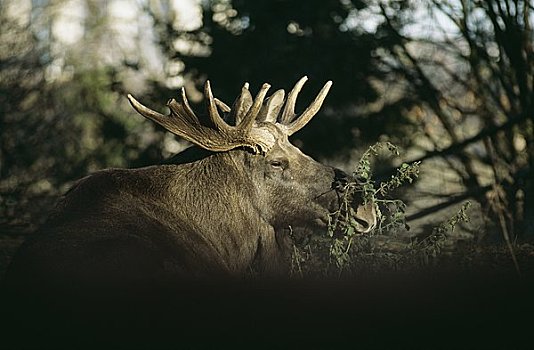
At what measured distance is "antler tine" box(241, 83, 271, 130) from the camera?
6406 millimetres

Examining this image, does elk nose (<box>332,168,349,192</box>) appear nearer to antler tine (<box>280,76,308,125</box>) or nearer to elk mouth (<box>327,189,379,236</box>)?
elk mouth (<box>327,189,379,236</box>)

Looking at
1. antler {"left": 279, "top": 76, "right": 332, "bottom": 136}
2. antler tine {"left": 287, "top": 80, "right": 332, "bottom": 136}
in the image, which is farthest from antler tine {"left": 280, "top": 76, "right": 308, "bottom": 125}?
antler tine {"left": 287, "top": 80, "right": 332, "bottom": 136}

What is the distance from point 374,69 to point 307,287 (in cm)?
985

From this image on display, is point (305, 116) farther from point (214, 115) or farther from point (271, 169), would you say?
point (214, 115)

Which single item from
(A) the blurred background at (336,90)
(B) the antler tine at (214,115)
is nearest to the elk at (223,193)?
(B) the antler tine at (214,115)

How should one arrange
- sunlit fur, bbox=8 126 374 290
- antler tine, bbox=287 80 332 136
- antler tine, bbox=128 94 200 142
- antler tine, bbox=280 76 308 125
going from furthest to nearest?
1. antler tine, bbox=280 76 308 125
2. antler tine, bbox=287 80 332 136
3. antler tine, bbox=128 94 200 142
4. sunlit fur, bbox=8 126 374 290

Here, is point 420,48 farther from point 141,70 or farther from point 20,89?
point 20,89

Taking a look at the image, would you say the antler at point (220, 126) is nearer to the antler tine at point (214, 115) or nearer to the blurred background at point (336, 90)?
the antler tine at point (214, 115)

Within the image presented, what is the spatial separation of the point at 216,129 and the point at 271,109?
679mm

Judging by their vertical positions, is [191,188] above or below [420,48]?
below

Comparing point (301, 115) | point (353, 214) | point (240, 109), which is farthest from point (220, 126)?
point (353, 214)

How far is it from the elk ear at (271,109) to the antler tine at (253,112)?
0.43 metres

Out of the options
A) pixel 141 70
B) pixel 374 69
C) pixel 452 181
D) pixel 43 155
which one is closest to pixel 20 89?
pixel 43 155

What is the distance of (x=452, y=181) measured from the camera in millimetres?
12719
